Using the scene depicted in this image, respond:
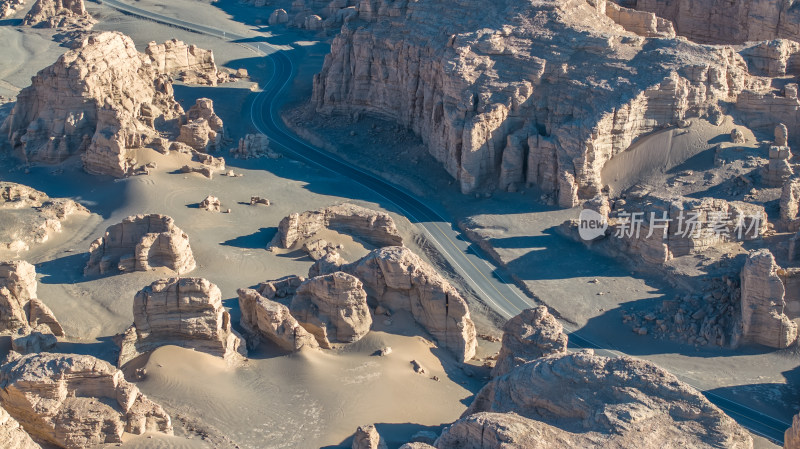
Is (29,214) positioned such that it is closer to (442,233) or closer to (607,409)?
(442,233)

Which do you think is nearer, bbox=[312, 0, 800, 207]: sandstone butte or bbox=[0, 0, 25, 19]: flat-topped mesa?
bbox=[312, 0, 800, 207]: sandstone butte

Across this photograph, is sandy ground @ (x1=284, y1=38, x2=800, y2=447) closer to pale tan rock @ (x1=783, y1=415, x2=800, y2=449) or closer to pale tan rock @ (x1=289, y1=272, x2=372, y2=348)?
pale tan rock @ (x1=783, y1=415, x2=800, y2=449)

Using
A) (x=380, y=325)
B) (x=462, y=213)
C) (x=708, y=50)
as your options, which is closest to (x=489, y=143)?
(x=462, y=213)

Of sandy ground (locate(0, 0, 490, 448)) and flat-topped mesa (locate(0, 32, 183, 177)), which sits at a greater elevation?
flat-topped mesa (locate(0, 32, 183, 177))

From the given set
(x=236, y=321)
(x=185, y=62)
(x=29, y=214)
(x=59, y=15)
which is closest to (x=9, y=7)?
(x=59, y=15)

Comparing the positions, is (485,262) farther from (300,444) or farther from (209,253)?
(300,444)

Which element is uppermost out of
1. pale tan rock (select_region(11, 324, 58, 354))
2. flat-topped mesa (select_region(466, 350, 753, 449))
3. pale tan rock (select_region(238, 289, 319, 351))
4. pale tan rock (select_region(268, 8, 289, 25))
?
pale tan rock (select_region(268, 8, 289, 25))

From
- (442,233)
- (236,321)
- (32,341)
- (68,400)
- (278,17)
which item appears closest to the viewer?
(68,400)

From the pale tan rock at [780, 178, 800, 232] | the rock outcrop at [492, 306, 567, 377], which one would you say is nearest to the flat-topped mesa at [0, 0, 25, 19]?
the pale tan rock at [780, 178, 800, 232]
